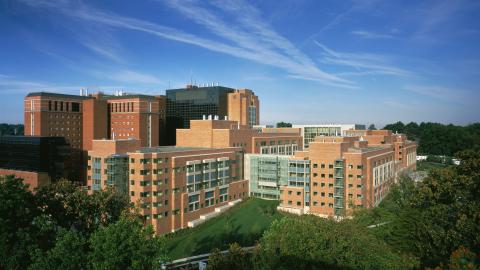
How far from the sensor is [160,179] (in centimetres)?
5988

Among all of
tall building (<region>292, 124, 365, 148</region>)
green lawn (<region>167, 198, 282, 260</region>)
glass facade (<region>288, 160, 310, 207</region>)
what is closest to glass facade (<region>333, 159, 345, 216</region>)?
glass facade (<region>288, 160, 310, 207</region>)

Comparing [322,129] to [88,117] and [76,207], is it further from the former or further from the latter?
[76,207]

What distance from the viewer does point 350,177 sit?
66000mm

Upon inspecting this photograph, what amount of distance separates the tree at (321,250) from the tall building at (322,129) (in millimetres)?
86726

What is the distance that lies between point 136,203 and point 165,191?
5.21 m

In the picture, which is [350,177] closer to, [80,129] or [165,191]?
[165,191]

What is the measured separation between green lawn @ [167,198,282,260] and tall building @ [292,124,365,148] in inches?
2032

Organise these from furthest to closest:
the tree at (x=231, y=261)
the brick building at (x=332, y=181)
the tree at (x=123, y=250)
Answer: the brick building at (x=332, y=181)
the tree at (x=231, y=261)
the tree at (x=123, y=250)

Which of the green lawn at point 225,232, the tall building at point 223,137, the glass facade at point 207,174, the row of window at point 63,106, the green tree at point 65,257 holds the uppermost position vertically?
the row of window at point 63,106

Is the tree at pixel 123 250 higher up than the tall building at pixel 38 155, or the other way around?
the tall building at pixel 38 155

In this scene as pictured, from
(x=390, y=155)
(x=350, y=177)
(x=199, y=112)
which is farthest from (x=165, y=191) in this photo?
(x=199, y=112)

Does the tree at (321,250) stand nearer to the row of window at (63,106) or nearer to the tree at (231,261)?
the tree at (231,261)

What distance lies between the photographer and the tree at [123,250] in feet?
96.0

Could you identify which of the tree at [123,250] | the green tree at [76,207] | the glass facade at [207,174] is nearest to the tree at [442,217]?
the tree at [123,250]
